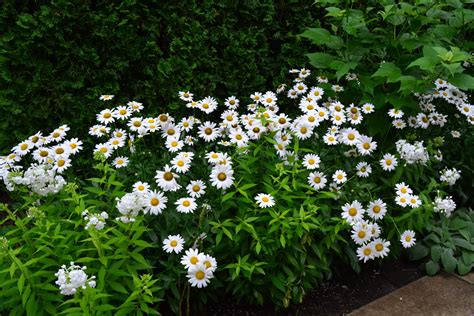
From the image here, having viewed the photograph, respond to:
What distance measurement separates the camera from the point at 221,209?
8.51 feet

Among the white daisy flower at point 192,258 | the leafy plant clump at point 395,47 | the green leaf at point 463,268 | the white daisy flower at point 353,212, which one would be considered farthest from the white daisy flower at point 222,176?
the green leaf at point 463,268

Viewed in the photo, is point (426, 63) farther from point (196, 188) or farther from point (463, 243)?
point (196, 188)

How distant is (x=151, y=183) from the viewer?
8.88ft

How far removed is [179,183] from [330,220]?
82 cm

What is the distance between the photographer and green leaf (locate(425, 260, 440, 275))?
302cm

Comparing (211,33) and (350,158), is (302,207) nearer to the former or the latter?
(350,158)

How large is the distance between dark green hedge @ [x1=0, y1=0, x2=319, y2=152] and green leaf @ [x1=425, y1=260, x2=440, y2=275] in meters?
1.84

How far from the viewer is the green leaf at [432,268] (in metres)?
3.02

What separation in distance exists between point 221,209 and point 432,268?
137 centimetres

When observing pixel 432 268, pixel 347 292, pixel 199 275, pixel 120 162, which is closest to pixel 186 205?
pixel 199 275

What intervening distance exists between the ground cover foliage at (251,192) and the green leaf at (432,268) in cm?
6

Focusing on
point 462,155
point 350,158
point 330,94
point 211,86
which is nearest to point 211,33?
point 211,86

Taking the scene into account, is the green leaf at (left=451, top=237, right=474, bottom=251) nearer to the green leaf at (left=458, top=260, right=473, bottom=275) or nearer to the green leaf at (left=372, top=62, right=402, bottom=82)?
the green leaf at (left=458, top=260, right=473, bottom=275)

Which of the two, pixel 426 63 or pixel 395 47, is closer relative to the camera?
pixel 426 63
